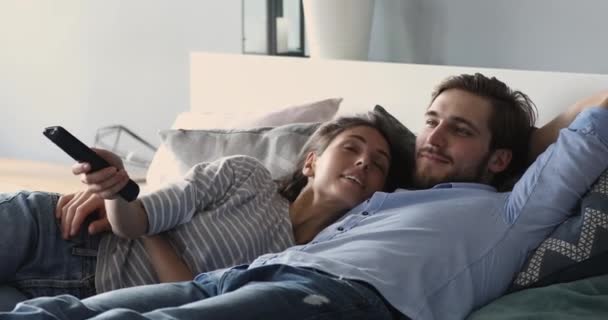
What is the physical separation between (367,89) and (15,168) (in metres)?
1.59

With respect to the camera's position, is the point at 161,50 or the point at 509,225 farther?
the point at 161,50

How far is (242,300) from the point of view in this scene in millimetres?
1456

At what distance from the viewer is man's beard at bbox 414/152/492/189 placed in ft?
6.23

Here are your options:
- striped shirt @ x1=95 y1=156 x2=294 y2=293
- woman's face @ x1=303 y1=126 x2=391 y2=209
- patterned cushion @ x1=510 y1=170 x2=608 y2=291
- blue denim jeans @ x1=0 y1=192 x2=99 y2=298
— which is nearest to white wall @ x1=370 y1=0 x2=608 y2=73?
woman's face @ x1=303 y1=126 x2=391 y2=209

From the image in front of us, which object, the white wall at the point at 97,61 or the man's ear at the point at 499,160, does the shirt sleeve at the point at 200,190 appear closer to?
the man's ear at the point at 499,160

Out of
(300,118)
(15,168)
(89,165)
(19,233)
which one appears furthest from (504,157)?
(15,168)

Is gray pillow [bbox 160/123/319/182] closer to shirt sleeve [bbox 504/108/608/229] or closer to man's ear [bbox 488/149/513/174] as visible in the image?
man's ear [bbox 488/149/513/174]

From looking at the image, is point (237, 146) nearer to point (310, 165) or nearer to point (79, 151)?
point (310, 165)

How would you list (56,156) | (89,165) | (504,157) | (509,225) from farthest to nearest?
1. (56,156)
2. (504,157)
3. (509,225)
4. (89,165)

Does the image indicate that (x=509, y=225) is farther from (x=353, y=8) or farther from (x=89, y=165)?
(x=353, y=8)

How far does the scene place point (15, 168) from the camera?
3.48 metres

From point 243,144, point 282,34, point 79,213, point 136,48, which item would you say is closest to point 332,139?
point 243,144

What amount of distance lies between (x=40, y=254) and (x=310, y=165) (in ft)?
1.91

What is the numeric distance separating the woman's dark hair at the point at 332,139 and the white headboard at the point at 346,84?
324mm
